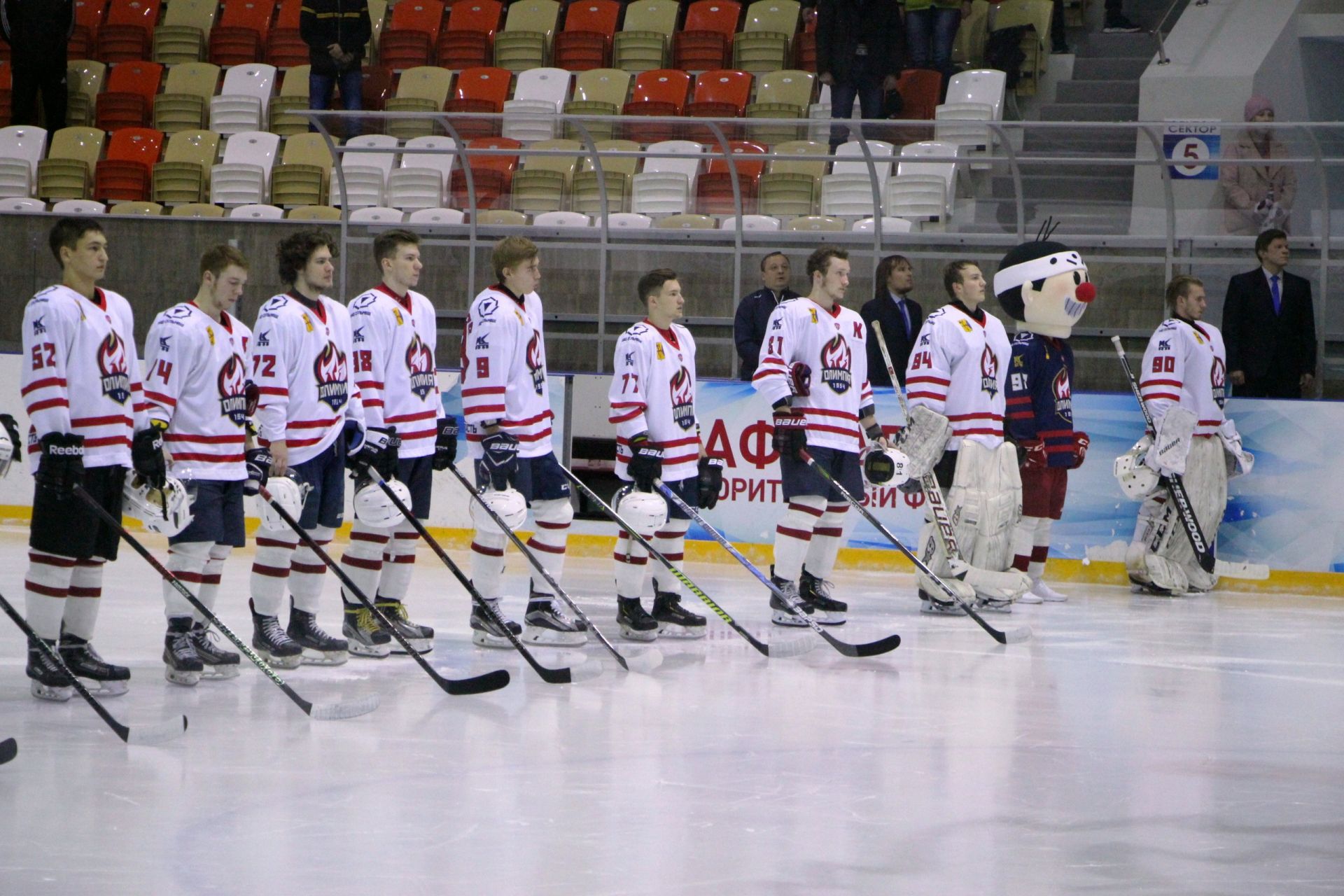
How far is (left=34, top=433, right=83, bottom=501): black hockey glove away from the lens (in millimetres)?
4352

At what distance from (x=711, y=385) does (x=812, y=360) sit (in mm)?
2415

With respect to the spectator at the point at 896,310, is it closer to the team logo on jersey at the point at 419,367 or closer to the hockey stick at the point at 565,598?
the hockey stick at the point at 565,598

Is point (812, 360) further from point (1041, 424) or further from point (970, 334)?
point (1041, 424)

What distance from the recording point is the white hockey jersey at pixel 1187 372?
779 centimetres

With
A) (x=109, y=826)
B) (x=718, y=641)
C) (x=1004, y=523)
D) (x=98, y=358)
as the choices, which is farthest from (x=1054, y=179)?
(x=109, y=826)

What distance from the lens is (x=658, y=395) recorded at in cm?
593

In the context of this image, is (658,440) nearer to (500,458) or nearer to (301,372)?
(500,458)

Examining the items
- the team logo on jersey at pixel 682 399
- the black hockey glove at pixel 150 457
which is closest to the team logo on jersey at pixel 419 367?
the team logo on jersey at pixel 682 399

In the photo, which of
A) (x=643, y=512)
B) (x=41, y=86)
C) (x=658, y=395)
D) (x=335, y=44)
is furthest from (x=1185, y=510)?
(x=41, y=86)

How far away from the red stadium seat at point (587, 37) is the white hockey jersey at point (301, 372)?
7.42m

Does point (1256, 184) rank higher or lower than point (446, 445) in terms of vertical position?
higher

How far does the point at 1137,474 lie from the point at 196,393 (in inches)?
182

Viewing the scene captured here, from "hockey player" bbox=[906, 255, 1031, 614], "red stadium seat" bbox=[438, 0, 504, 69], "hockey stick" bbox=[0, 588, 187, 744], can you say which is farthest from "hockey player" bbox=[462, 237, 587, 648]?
"red stadium seat" bbox=[438, 0, 504, 69]

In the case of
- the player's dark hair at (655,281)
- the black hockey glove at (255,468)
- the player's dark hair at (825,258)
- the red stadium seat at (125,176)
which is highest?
the red stadium seat at (125,176)
